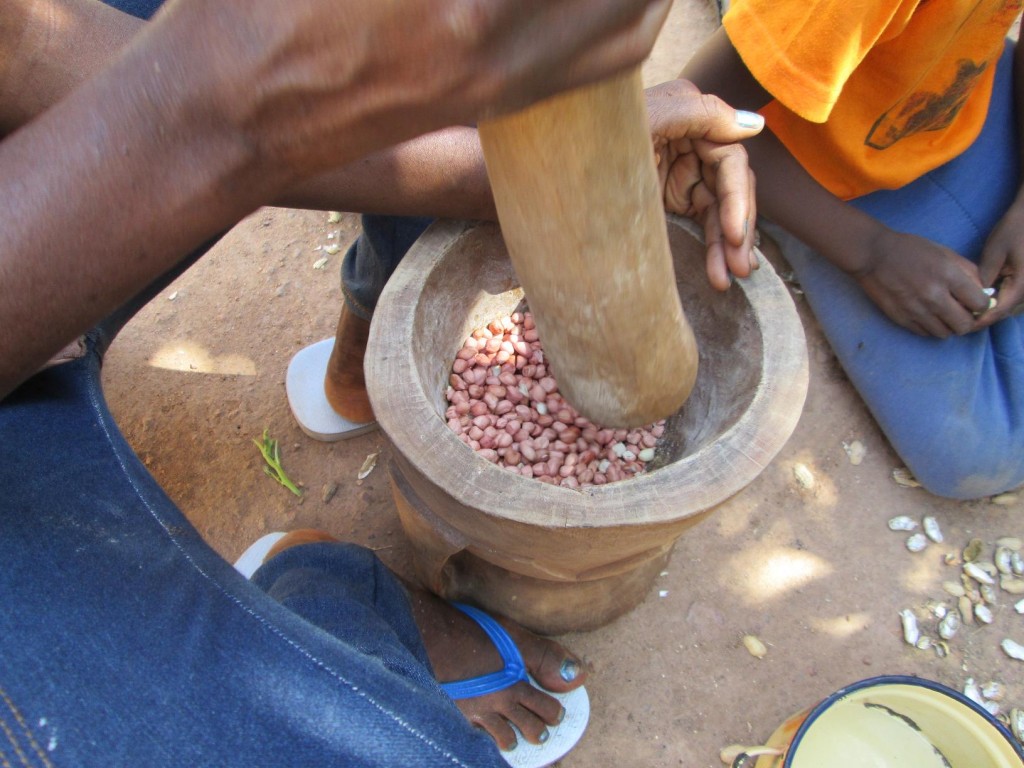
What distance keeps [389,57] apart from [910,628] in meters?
1.88

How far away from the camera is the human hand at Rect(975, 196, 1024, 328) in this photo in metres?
1.79

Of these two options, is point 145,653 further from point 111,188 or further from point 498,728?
point 498,728

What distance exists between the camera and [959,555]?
1.96m

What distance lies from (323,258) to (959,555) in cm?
219

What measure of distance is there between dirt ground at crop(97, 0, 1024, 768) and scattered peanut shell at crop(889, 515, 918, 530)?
0.08 ft

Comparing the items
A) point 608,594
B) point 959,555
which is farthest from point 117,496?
point 959,555

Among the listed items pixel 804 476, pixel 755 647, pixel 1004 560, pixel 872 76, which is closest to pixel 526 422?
pixel 755 647

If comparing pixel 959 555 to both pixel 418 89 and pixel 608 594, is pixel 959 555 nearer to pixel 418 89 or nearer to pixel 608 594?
pixel 608 594

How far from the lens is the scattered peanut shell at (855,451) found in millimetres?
2098

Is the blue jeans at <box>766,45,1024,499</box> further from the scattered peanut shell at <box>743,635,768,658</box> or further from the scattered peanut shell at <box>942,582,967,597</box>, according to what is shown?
the scattered peanut shell at <box>743,635,768,658</box>

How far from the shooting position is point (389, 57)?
1.87 ft

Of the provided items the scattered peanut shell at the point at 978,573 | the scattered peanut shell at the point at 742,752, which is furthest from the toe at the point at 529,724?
the scattered peanut shell at the point at 978,573

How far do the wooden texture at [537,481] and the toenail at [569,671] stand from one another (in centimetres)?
10

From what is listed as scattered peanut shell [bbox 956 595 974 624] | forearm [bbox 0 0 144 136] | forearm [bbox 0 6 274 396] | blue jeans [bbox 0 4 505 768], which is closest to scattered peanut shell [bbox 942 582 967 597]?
scattered peanut shell [bbox 956 595 974 624]
